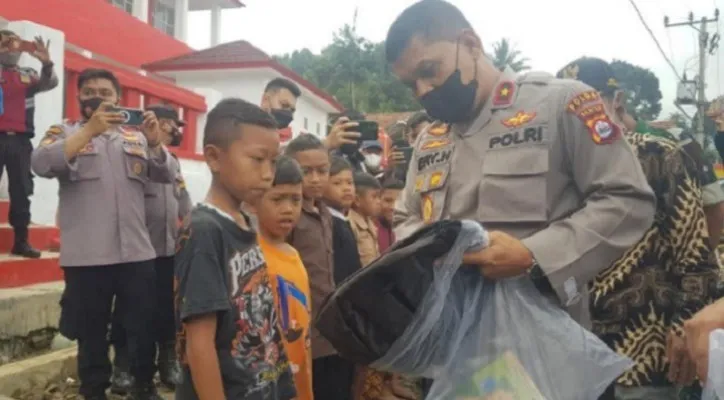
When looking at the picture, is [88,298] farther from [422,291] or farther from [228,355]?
[422,291]

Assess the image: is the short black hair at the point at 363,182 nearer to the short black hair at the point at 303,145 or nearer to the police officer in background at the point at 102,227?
the short black hair at the point at 303,145

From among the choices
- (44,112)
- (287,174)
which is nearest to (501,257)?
(287,174)

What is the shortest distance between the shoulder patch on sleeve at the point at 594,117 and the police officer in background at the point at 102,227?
2496 mm

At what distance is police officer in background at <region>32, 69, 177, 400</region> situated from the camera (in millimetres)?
3533

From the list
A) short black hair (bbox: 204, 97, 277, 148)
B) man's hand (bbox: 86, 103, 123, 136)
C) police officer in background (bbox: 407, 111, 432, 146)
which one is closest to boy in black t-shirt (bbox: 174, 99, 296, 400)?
short black hair (bbox: 204, 97, 277, 148)

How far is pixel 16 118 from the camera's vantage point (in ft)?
15.6

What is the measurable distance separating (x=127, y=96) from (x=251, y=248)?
22.4 ft

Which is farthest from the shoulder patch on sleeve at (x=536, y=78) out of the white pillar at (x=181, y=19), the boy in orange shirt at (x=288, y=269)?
the white pillar at (x=181, y=19)

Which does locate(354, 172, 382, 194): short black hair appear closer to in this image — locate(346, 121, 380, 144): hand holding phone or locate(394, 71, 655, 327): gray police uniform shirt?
locate(346, 121, 380, 144): hand holding phone

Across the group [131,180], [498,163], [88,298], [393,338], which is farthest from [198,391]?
[131,180]

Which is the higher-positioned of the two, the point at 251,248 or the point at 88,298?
the point at 251,248

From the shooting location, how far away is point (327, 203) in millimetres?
3850

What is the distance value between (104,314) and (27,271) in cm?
171

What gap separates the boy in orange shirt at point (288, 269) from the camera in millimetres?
2688
